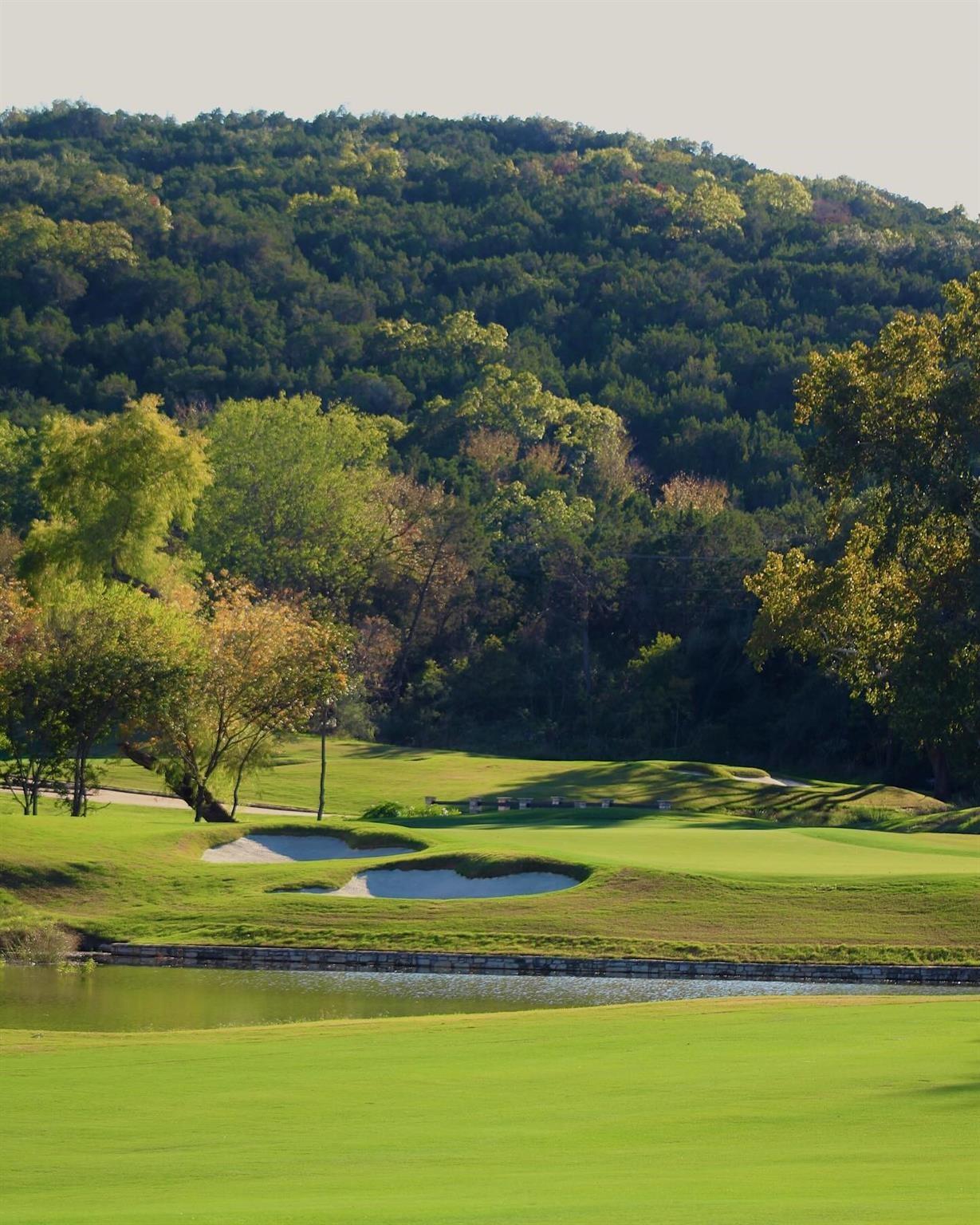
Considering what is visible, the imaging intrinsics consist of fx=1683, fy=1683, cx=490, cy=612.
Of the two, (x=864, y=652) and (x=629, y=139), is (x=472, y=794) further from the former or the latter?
(x=629, y=139)

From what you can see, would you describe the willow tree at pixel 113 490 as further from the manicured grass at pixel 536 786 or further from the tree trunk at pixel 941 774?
the tree trunk at pixel 941 774

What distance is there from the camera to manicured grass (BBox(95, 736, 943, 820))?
4897 centimetres

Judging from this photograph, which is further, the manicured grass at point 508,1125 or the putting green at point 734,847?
the putting green at point 734,847

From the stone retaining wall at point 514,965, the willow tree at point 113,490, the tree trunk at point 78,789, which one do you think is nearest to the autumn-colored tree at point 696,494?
the willow tree at point 113,490

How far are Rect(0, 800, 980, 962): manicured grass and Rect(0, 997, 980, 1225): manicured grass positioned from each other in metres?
8.38

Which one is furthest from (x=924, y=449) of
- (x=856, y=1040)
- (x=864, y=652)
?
(x=856, y=1040)

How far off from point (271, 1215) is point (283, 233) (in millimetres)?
132590

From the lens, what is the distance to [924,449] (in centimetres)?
4028

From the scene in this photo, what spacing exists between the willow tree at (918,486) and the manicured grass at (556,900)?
864 cm

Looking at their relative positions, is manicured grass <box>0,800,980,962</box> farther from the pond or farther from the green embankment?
the pond

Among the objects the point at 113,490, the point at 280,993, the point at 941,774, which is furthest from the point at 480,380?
the point at 280,993

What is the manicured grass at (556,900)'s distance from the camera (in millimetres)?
25766

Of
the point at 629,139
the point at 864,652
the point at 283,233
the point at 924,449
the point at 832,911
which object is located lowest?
the point at 832,911

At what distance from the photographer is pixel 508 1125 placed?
38.1 feet
